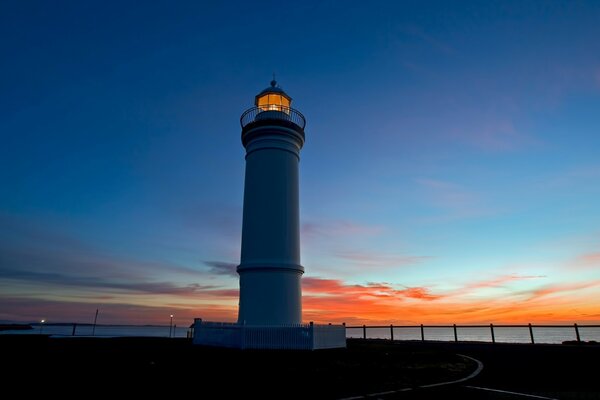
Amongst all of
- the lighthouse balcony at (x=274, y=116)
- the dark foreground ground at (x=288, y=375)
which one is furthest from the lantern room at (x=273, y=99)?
the dark foreground ground at (x=288, y=375)

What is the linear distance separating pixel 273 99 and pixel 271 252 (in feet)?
28.8

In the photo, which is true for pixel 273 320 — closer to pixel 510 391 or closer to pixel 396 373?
pixel 396 373

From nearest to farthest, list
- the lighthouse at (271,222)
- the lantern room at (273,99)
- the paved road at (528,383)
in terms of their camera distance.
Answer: the paved road at (528,383) < the lighthouse at (271,222) < the lantern room at (273,99)

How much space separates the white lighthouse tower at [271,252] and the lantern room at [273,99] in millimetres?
319

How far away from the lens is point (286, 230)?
18.8 m

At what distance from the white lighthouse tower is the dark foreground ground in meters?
2.06

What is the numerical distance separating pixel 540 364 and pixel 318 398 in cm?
930

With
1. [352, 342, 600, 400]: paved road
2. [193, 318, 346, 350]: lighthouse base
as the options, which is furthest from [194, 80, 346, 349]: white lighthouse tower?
[352, 342, 600, 400]: paved road

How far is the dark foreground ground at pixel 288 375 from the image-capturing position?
24.8ft

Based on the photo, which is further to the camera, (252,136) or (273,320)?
(252,136)

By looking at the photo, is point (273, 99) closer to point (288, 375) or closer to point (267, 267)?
point (267, 267)

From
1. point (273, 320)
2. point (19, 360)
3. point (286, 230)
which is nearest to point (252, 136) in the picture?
point (286, 230)

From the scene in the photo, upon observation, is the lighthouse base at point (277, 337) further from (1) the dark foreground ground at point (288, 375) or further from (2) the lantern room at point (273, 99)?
(2) the lantern room at point (273, 99)

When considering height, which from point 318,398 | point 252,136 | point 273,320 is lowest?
point 318,398
